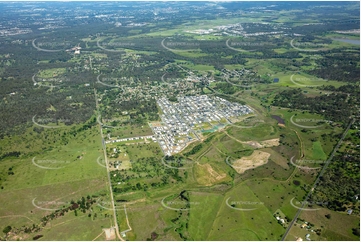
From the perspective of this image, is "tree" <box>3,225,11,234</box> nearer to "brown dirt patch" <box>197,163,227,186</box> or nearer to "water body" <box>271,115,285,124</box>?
"brown dirt patch" <box>197,163,227,186</box>

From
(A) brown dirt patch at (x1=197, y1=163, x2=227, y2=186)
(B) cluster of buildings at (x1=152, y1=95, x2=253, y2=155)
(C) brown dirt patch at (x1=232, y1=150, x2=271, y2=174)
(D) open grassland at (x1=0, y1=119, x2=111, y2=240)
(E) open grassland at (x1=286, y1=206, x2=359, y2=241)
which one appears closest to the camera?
(E) open grassland at (x1=286, y1=206, x2=359, y2=241)

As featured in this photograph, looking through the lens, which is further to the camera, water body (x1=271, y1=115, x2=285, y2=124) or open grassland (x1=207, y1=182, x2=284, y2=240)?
water body (x1=271, y1=115, x2=285, y2=124)

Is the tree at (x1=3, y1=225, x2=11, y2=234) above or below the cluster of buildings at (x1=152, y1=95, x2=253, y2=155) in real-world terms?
below

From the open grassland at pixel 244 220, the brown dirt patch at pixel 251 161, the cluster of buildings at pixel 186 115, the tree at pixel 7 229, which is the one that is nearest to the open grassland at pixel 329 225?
the open grassland at pixel 244 220

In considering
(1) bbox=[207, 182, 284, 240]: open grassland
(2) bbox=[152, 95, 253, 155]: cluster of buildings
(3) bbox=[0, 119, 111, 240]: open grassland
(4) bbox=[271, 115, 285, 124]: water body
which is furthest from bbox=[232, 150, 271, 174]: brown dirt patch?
(3) bbox=[0, 119, 111, 240]: open grassland

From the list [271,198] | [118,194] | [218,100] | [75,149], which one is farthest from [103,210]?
[218,100]

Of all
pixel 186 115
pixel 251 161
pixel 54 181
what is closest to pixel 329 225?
pixel 251 161

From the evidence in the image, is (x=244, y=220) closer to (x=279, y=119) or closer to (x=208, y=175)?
(x=208, y=175)

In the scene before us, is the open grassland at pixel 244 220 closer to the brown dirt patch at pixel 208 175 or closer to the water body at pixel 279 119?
the brown dirt patch at pixel 208 175

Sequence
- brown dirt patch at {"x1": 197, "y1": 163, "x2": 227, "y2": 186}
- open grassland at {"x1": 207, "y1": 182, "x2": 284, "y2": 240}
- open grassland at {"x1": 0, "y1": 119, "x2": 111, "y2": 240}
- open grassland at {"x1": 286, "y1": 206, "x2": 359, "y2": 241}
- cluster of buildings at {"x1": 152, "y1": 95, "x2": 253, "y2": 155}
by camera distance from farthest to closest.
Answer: cluster of buildings at {"x1": 152, "y1": 95, "x2": 253, "y2": 155}
brown dirt patch at {"x1": 197, "y1": 163, "x2": 227, "y2": 186}
open grassland at {"x1": 0, "y1": 119, "x2": 111, "y2": 240}
open grassland at {"x1": 207, "y1": 182, "x2": 284, "y2": 240}
open grassland at {"x1": 286, "y1": 206, "x2": 359, "y2": 241}
